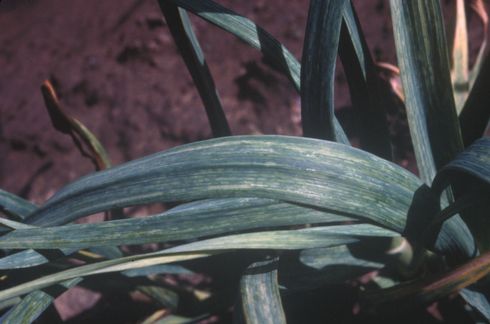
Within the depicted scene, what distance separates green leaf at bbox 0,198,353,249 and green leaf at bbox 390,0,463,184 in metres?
0.19

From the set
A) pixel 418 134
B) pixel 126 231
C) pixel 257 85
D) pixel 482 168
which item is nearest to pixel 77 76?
pixel 257 85

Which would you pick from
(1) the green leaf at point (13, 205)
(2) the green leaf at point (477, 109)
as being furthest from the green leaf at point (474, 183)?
(1) the green leaf at point (13, 205)

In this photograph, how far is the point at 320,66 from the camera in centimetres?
57

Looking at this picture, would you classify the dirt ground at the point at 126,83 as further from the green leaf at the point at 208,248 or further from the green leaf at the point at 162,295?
the green leaf at the point at 208,248

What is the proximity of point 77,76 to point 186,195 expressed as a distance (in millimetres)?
796

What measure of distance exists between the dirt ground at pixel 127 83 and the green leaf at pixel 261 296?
525mm

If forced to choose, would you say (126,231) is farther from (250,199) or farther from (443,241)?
(443,241)

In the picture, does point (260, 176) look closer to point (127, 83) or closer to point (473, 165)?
point (473, 165)

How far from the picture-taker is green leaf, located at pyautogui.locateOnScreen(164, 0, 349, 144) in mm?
651

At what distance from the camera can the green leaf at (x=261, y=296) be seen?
55cm

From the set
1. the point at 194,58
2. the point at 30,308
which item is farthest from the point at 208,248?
the point at 194,58

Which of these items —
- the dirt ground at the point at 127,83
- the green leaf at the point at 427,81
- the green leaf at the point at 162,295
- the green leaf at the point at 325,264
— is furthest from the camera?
the dirt ground at the point at 127,83

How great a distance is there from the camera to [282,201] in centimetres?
52

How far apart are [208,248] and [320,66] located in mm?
269
